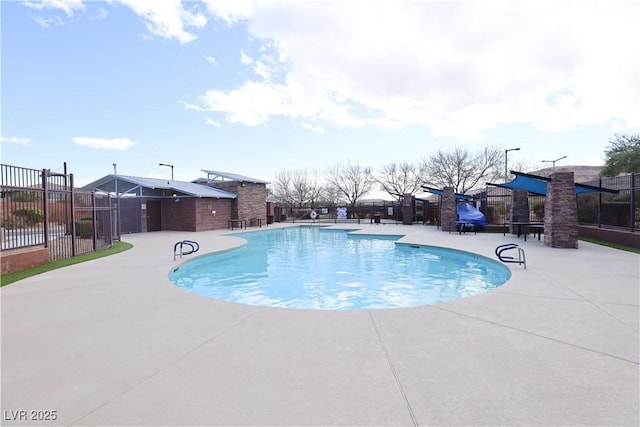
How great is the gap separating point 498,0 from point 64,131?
1892cm

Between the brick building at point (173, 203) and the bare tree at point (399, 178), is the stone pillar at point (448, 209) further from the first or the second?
the bare tree at point (399, 178)

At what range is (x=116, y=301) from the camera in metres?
4.85

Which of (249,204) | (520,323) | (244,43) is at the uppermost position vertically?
(244,43)

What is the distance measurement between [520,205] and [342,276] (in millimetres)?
10495

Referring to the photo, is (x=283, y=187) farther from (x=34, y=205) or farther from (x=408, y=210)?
(x=34, y=205)

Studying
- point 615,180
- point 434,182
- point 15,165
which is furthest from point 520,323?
point 434,182

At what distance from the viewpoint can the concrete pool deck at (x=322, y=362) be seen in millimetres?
2148

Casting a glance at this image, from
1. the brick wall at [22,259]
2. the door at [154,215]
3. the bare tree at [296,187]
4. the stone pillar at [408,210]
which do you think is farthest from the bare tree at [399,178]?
the brick wall at [22,259]

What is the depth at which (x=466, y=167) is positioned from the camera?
3297cm

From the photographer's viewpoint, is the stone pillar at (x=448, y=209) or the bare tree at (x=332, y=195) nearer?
the stone pillar at (x=448, y=209)

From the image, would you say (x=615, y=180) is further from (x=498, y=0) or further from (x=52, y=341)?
(x=52, y=341)

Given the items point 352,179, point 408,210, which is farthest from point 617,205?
point 352,179

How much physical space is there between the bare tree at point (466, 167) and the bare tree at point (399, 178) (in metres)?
3.02

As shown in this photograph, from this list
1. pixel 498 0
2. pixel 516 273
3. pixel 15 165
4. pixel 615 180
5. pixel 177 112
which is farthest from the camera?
pixel 177 112
